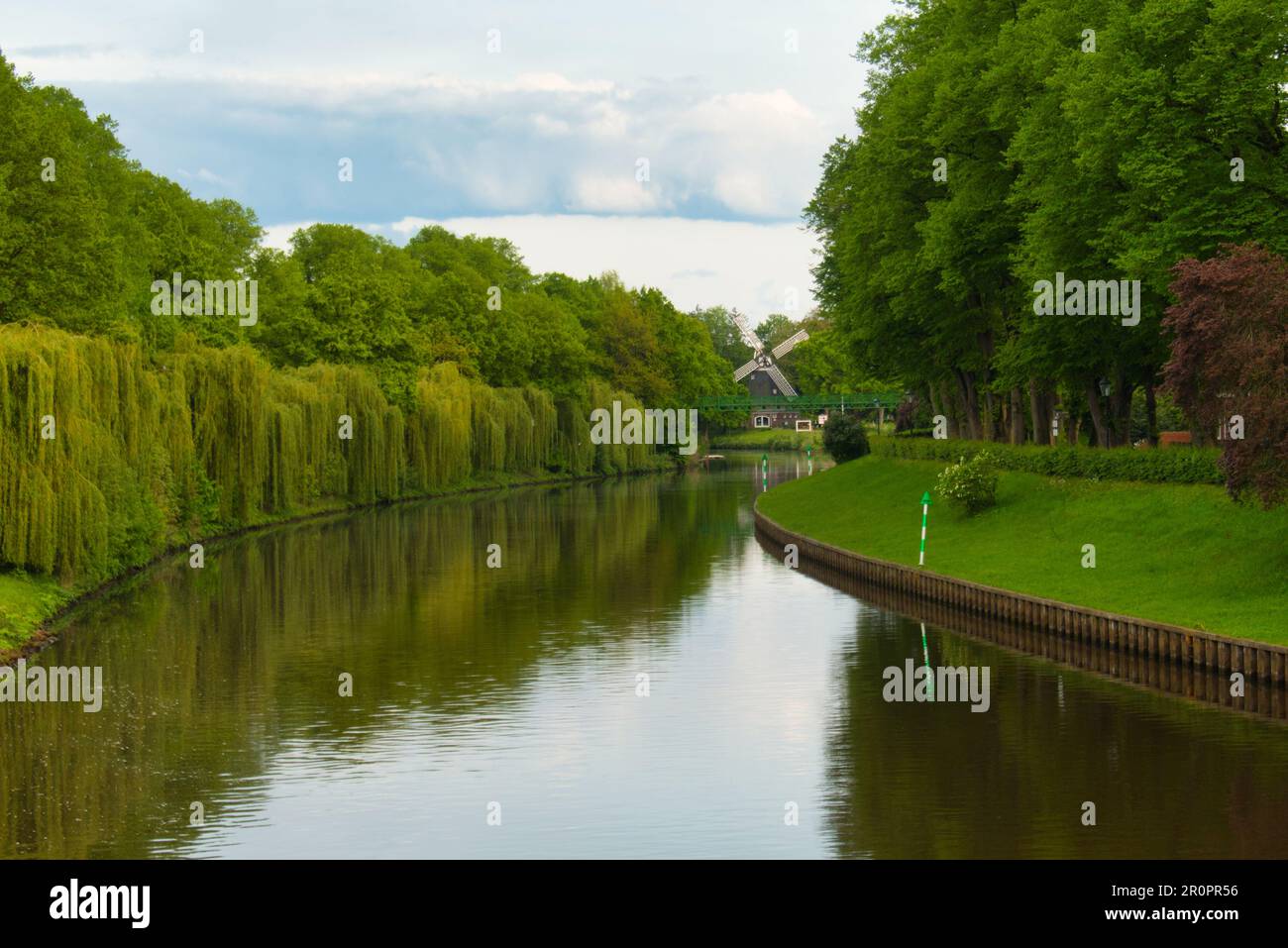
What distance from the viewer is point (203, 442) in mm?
60531

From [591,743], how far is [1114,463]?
2672 cm

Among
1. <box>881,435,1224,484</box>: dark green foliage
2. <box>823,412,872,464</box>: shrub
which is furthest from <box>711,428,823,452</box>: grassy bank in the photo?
<box>881,435,1224,484</box>: dark green foliage

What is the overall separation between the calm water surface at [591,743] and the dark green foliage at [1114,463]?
9307 millimetres

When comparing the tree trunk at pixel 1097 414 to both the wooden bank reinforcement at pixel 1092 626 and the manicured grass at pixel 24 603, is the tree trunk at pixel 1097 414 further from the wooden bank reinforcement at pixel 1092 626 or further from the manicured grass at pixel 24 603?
the manicured grass at pixel 24 603

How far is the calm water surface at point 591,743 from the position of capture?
826 inches

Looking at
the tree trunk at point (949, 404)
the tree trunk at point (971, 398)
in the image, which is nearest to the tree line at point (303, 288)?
the tree trunk at point (949, 404)

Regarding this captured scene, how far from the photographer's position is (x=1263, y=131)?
41469 millimetres

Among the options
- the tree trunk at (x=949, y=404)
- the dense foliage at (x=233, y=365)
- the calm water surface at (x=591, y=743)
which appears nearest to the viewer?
the calm water surface at (x=591, y=743)

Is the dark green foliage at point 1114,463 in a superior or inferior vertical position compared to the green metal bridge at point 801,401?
inferior

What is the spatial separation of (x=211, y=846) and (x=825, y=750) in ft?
32.6

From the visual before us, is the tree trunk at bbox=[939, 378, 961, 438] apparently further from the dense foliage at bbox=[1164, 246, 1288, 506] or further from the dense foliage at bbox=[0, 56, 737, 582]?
the dense foliage at bbox=[1164, 246, 1288, 506]

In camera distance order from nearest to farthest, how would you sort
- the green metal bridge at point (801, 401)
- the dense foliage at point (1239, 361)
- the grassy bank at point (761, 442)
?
the dense foliage at point (1239, 361)
the green metal bridge at point (801, 401)
the grassy bank at point (761, 442)

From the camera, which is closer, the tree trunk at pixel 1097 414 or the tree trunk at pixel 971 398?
the tree trunk at pixel 1097 414

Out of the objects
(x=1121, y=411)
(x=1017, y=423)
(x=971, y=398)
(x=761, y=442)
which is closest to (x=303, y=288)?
(x=971, y=398)
